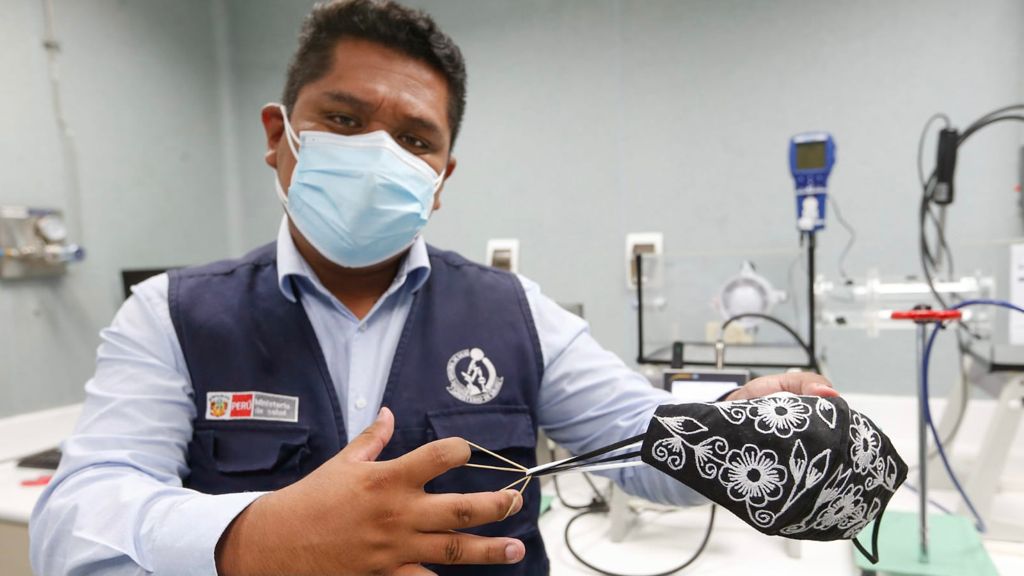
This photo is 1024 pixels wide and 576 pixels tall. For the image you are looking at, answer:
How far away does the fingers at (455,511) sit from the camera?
0.52m

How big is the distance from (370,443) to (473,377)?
A: 355 millimetres

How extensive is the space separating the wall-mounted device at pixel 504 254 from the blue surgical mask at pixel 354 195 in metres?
1.11

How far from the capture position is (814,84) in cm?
167

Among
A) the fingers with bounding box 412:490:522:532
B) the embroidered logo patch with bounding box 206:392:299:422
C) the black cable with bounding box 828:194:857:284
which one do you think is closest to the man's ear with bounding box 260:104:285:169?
the embroidered logo patch with bounding box 206:392:299:422

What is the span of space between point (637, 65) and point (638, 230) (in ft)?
1.79

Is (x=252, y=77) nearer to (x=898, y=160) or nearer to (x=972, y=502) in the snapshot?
(x=898, y=160)

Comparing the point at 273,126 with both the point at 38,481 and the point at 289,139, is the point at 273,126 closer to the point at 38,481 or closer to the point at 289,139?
the point at 289,139

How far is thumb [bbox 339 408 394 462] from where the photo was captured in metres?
0.55

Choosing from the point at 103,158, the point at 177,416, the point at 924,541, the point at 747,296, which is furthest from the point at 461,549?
the point at 103,158

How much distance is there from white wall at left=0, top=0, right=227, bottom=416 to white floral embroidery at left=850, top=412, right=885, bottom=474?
2176 mm

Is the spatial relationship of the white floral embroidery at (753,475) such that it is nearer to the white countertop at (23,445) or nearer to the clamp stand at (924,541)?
the clamp stand at (924,541)

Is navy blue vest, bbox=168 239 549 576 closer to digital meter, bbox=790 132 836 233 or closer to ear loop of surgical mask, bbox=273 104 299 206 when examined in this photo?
ear loop of surgical mask, bbox=273 104 299 206

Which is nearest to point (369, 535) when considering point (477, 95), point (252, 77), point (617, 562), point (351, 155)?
point (351, 155)

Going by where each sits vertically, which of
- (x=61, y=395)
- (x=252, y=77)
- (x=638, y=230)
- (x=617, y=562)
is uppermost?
(x=252, y=77)
